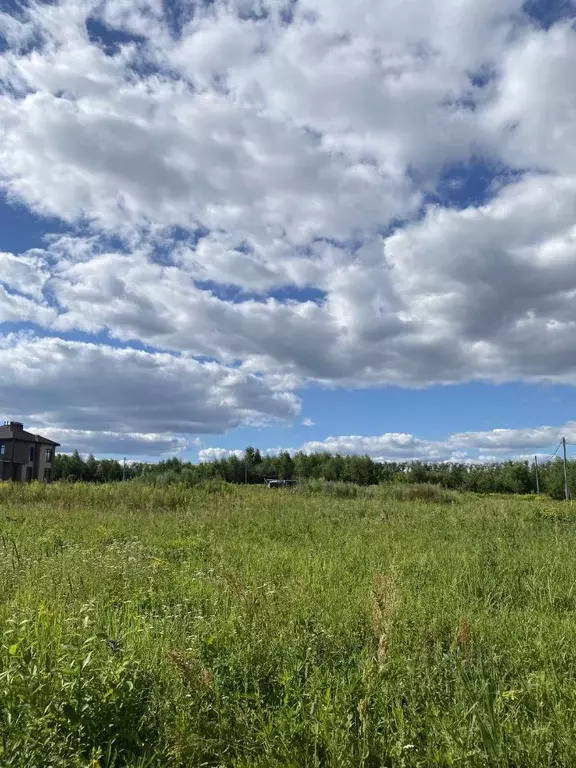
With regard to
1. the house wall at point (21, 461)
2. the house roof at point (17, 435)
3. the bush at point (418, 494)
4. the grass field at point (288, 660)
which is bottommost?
the grass field at point (288, 660)

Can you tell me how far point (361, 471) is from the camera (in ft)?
278

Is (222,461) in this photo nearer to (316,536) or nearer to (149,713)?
(316,536)

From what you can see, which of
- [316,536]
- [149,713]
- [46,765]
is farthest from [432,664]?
[316,536]

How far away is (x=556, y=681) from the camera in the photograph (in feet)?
11.5

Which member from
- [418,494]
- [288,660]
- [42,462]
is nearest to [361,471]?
[42,462]

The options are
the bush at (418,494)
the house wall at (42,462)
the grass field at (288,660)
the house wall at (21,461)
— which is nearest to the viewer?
the grass field at (288,660)

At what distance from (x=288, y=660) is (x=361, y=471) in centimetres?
8238

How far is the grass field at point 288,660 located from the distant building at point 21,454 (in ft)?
197

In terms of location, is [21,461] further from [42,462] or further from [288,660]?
[288,660]

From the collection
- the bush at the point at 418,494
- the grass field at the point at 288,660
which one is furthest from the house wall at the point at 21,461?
the grass field at the point at 288,660

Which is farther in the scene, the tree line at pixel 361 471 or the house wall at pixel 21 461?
the tree line at pixel 361 471

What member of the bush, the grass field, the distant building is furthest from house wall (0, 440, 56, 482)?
the grass field

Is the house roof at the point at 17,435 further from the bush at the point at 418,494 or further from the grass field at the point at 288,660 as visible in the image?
the grass field at the point at 288,660

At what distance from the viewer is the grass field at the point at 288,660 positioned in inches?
116
